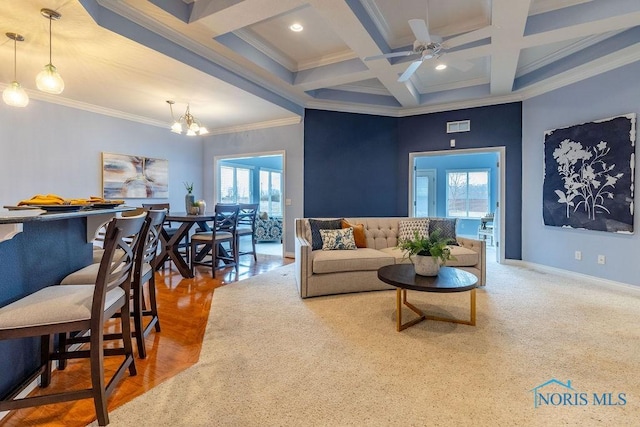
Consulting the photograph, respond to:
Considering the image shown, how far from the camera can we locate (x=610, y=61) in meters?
3.74

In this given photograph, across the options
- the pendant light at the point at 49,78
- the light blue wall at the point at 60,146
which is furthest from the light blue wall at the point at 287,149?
the pendant light at the point at 49,78

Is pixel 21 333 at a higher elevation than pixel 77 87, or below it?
below

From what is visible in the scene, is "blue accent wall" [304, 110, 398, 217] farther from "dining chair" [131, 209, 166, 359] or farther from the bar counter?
the bar counter

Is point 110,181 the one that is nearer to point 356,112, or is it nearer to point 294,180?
point 294,180

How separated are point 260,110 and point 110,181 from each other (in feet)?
8.93

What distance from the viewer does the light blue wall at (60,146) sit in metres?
4.00

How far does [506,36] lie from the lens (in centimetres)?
326

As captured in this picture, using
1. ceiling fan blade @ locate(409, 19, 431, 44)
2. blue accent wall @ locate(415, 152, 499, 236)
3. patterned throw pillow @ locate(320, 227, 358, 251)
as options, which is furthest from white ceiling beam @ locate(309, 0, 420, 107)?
blue accent wall @ locate(415, 152, 499, 236)

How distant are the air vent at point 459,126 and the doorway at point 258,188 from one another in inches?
119

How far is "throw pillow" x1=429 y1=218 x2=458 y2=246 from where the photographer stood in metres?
4.15

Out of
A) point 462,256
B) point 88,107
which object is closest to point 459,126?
point 462,256

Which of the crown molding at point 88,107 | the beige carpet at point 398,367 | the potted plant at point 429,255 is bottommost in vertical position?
the beige carpet at point 398,367

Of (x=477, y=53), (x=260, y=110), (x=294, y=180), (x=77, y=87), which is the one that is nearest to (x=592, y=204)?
(x=477, y=53)

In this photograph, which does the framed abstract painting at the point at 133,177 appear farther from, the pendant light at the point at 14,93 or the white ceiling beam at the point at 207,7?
the white ceiling beam at the point at 207,7
